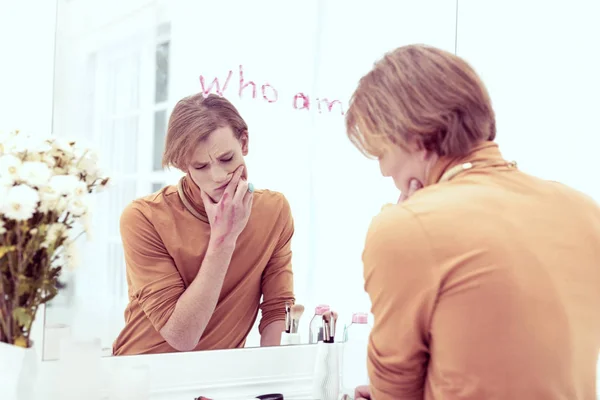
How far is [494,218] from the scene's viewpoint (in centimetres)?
82

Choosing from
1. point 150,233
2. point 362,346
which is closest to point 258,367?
point 362,346

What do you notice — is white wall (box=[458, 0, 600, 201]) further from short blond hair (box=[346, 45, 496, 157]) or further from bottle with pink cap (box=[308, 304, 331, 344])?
short blond hair (box=[346, 45, 496, 157])

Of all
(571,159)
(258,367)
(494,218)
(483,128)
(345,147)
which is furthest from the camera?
(571,159)

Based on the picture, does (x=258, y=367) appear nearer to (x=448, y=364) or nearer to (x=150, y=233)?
(x=150, y=233)

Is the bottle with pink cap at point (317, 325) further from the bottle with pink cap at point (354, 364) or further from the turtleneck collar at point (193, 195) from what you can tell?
the turtleneck collar at point (193, 195)

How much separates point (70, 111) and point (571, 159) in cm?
122

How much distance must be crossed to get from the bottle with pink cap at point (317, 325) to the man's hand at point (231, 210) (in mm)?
257

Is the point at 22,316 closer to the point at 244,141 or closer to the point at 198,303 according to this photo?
the point at 198,303

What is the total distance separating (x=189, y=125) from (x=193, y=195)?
132 millimetres

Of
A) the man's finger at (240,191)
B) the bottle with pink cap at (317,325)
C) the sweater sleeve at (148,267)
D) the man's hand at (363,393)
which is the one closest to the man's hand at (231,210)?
the man's finger at (240,191)

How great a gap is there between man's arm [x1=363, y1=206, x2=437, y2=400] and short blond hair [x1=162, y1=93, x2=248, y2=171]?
19.4 inches

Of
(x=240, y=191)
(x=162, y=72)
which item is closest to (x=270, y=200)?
(x=240, y=191)

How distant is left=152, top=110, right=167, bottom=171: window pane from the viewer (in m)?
1.22

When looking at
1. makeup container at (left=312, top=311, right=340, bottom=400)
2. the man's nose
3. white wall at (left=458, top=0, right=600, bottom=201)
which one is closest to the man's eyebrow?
the man's nose
